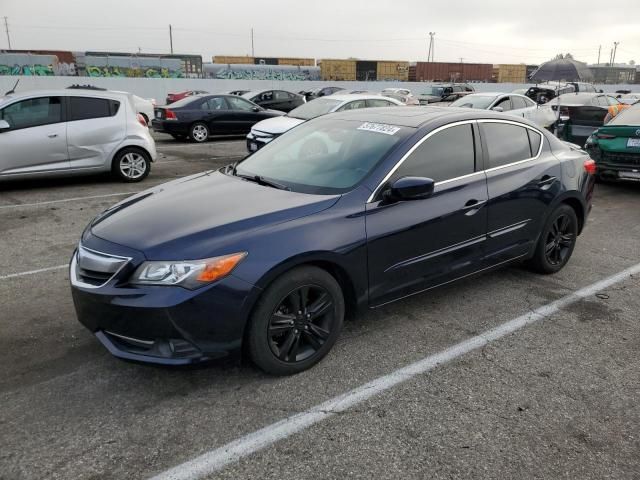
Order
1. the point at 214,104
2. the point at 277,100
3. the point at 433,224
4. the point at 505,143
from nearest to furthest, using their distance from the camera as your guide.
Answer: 1. the point at 433,224
2. the point at 505,143
3. the point at 214,104
4. the point at 277,100

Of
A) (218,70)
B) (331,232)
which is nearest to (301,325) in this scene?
(331,232)

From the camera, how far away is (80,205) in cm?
786

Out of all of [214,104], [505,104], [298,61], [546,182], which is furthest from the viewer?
[298,61]

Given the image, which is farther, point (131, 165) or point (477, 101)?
point (477, 101)

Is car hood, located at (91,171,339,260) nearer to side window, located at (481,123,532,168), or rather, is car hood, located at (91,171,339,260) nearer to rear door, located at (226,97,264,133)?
side window, located at (481,123,532,168)

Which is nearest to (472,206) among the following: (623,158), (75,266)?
(75,266)

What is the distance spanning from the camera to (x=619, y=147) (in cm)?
855

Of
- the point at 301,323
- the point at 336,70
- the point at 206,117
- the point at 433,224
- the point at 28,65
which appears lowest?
the point at 301,323

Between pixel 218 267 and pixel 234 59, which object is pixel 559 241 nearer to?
pixel 218 267

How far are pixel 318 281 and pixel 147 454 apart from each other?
1.31 metres

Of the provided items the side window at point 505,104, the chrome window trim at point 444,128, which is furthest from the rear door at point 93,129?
the side window at point 505,104

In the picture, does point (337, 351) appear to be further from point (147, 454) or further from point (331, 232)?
point (147, 454)

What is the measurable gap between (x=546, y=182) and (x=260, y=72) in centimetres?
4678

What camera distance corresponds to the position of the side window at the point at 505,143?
439cm
